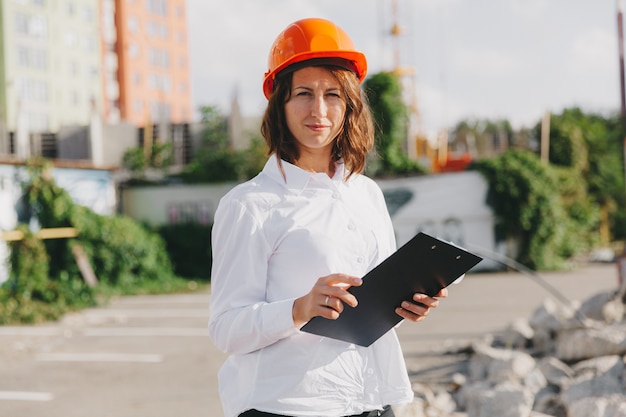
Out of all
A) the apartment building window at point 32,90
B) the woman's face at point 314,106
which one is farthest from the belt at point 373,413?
the apartment building window at point 32,90

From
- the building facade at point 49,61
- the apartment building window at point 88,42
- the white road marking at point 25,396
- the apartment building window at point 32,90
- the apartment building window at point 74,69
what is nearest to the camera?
the white road marking at point 25,396

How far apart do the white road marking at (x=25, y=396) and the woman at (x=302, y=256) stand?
5.77 metres

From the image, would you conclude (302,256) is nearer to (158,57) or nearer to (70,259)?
(70,259)

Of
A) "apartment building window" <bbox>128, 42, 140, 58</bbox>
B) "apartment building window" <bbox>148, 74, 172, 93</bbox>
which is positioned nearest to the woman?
"apartment building window" <bbox>128, 42, 140, 58</bbox>

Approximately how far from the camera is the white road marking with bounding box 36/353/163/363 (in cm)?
870

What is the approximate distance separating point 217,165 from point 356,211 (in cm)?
1853

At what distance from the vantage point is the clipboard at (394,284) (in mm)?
1658

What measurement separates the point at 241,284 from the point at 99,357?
7766 mm

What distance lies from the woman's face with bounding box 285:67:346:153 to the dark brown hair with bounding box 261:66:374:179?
2cm

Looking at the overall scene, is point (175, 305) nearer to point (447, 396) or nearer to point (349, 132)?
point (447, 396)

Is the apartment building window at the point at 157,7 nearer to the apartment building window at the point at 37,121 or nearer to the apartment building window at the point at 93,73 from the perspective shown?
the apartment building window at the point at 93,73

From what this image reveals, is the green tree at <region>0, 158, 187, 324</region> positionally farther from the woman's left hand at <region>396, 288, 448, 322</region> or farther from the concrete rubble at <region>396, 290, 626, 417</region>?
the woman's left hand at <region>396, 288, 448, 322</region>

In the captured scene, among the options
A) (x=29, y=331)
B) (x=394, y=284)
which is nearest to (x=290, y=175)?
(x=394, y=284)

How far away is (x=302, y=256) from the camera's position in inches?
67.6
